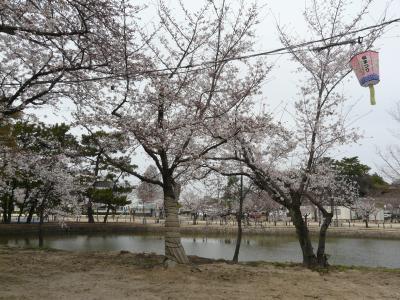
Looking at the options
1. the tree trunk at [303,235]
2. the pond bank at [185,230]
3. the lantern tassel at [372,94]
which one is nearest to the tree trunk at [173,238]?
the tree trunk at [303,235]

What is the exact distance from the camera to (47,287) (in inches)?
231

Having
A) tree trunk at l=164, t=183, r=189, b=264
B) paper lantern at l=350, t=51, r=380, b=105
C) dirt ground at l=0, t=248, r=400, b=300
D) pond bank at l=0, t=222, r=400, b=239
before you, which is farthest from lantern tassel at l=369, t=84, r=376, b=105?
pond bank at l=0, t=222, r=400, b=239

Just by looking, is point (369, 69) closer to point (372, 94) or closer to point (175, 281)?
point (372, 94)

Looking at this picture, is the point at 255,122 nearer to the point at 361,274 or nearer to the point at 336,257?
the point at 361,274

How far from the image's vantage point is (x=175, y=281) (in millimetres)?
6363

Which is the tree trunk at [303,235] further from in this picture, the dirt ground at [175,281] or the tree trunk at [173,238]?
the tree trunk at [173,238]

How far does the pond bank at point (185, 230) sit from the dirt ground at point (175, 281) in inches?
724

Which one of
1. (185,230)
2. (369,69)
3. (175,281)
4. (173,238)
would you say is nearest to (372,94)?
(369,69)

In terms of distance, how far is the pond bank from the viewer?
85.0 ft

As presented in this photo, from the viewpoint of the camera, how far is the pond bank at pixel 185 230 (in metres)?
25.9

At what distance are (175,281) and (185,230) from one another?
2649 centimetres

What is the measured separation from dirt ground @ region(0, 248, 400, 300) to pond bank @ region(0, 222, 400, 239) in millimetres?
18386

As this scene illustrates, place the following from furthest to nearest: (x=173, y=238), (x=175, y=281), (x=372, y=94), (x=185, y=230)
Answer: (x=185, y=230) < (x=173, y=238) < (x=175, y=281) < (x=372, y=94)

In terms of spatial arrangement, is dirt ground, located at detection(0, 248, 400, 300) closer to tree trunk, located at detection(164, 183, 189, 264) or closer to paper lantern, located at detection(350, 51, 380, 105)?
tree trunk, located at detection(164, 183, 189, 264)
